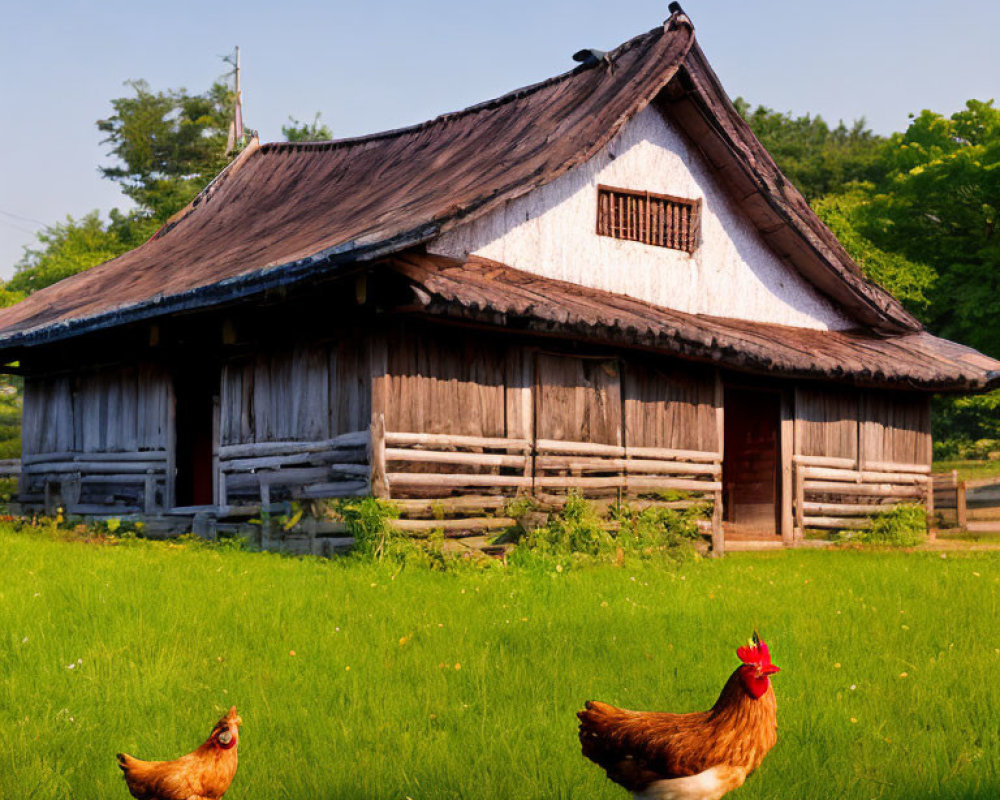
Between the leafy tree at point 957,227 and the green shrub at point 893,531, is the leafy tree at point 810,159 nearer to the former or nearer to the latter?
the leafy tree at point 957,227

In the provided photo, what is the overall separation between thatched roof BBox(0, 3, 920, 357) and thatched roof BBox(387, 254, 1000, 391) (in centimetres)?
53

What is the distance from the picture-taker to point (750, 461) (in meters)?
17.2

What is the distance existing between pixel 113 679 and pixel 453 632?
223 cm

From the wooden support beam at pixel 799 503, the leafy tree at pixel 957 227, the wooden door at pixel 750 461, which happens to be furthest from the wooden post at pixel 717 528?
the leafy tree at pixel 957 227

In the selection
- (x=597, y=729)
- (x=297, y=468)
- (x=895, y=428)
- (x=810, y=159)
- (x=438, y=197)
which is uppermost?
(x=810, y=159)

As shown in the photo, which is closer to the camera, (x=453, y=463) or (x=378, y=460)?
(x=378, y=460)

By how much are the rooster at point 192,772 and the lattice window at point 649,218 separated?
1087 cm

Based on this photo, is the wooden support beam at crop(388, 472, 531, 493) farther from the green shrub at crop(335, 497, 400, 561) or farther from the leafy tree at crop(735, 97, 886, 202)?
the leafy tree at crop(735, 97, 886, 202)

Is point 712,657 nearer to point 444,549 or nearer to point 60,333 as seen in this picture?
point 444,549

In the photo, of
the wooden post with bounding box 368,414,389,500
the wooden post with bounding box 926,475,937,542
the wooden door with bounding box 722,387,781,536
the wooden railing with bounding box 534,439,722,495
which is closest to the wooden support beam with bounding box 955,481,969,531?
the wooden post with bounding box 926,475,937,542

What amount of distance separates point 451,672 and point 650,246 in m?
9.11

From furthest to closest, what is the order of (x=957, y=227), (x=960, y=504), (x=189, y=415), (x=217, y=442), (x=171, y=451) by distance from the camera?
(x=957, y=227)
(x=960, y=504)
(x=217, y=442)
(x=189, y=415)
(x=171, y=451)

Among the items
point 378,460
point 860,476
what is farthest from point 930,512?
point 378,460

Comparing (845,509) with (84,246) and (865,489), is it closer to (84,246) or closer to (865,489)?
(865,489)
